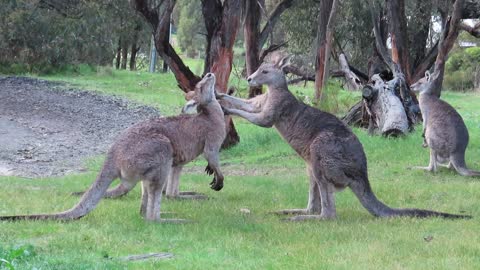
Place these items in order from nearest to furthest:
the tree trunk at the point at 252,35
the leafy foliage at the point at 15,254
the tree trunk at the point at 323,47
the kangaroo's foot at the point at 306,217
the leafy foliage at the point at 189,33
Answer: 1. the leafy foliage at the point at 15,254
2. the kangaroo's foot at the point at 306,217
3. the tree trunk at the point at 323,47
4. the tree trunk at the point at 252,35
5. the leafy foliage at the point at 189,33

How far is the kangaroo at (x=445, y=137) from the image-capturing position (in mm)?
11398

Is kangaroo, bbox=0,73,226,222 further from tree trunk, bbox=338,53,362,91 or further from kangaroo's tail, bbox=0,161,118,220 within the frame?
tree trunk, bbox=338,53,362,91

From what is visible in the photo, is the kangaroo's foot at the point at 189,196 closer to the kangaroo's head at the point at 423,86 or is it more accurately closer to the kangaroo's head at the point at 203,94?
the kangaroo's head at the point at 203,94

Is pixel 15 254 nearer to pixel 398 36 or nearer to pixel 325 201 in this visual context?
pixel 325 201

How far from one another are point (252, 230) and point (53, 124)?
1129cm

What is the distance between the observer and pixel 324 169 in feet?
25.8

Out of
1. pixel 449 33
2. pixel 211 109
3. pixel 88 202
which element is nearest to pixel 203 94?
pixel 211 109

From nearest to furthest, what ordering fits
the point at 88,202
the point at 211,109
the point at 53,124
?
the point at 88,202 → the point at 211,109 → the point at 53,124

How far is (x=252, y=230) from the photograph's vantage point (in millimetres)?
7199

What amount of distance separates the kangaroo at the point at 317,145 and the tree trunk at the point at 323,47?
21.0 ft

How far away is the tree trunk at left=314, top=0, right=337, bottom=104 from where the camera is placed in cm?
1530

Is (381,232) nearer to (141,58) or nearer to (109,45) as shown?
(109,45)

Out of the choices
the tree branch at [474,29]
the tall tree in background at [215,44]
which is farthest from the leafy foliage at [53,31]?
the tree branch at [474,29]

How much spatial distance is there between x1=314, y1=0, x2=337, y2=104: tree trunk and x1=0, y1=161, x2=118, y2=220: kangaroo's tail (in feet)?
28.3
